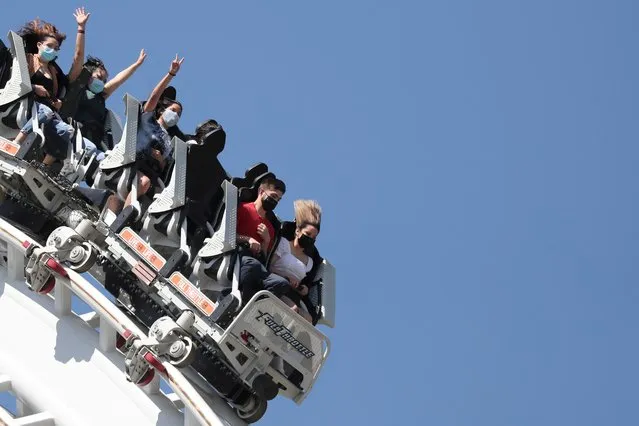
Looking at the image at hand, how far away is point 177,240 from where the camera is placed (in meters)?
11.4

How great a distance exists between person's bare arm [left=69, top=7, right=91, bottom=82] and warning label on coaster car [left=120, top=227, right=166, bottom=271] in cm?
189

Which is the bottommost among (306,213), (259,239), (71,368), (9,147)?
(71,368)

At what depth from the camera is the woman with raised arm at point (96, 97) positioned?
12906 millimetres

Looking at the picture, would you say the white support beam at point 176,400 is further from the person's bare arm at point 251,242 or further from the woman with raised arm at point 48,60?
the woman with raised arm at point 48,60

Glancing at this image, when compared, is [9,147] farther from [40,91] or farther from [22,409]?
[22,409]

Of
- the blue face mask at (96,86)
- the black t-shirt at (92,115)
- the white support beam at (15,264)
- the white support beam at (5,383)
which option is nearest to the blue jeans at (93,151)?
the black t-shirt at (92,115)

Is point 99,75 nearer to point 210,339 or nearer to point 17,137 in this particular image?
point 17,137

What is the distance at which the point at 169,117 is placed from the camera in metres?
12.2

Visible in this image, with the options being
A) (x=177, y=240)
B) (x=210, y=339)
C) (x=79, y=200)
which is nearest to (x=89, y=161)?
(x=79, y=200)

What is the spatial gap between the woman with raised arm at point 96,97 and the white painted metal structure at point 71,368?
1.57m

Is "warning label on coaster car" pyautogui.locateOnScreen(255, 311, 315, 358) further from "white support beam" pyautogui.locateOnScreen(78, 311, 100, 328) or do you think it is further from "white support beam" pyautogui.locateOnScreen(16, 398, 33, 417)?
"white support beam" pyautogui.locateOnScreen(16, 398, 33, 417)

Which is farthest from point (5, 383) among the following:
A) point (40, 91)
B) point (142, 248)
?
point (40, 91)

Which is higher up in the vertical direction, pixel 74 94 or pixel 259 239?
pixel 74 94

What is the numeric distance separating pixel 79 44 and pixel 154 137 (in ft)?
4.09
